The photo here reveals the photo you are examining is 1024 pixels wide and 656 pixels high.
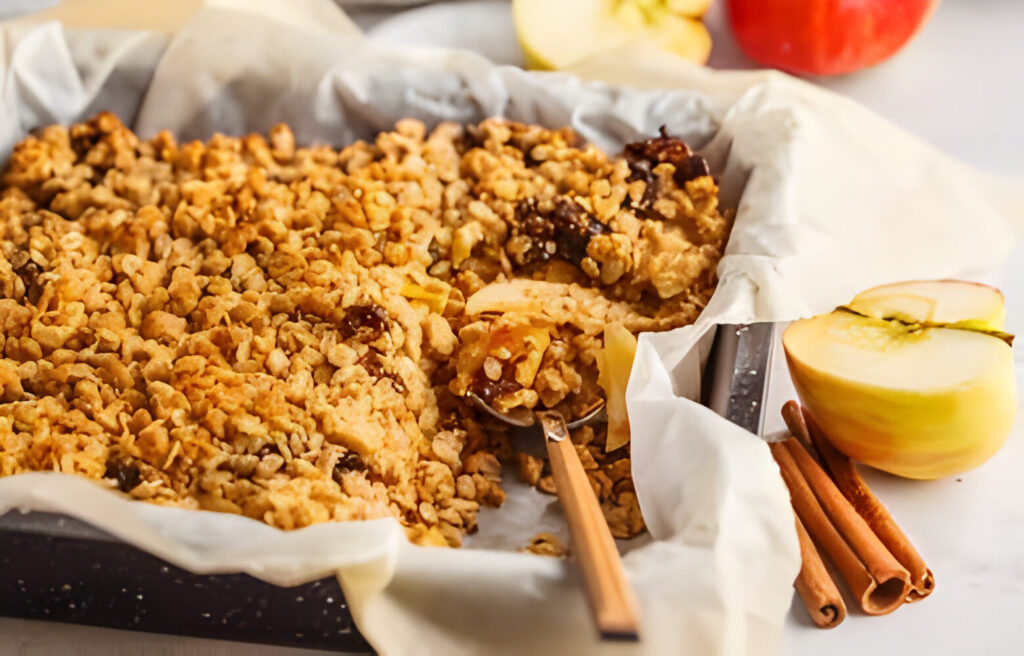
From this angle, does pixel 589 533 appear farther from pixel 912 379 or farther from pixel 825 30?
pixel 825 30

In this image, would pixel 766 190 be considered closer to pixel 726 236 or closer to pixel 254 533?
pixel 726 236

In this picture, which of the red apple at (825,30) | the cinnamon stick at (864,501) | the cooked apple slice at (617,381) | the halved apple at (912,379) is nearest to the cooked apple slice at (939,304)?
the halved apple at (912,379)

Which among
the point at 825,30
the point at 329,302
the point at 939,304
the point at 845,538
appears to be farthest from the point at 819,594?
the point at 825,30

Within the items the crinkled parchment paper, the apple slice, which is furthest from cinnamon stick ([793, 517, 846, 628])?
the apple slice

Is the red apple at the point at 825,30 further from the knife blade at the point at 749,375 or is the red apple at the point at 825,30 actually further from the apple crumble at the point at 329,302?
the knife blade at the point at 749,375

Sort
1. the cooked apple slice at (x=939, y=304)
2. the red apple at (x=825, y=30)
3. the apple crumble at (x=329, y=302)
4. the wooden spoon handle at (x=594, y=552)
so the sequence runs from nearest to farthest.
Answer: the wooden spoon handle at (x=594, y=552) < the apple crumble at (x=329, y=302) < the cooked apple slice at (x=939, y=304) < the red apple at (x=825, y=30)

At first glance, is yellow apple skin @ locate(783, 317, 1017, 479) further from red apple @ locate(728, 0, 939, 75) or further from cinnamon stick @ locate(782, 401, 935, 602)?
red apple @ locate(728, 0, 939, 75)
